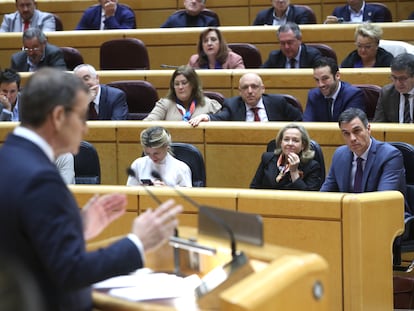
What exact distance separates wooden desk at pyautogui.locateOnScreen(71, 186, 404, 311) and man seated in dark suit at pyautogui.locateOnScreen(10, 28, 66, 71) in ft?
8.84

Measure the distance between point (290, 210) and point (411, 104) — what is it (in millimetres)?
1621

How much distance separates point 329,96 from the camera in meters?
4.44

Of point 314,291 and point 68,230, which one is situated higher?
point 68,230

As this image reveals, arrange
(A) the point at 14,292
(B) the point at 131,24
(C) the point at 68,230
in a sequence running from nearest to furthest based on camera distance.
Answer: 1. (A) the point at 14,292
2. (C) the point at 68,230
3. (B) the point at 131,24

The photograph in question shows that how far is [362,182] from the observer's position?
3518 mm

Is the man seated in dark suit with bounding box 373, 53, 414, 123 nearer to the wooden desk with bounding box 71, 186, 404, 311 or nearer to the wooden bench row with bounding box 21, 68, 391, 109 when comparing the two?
the wooden bench row with bounding box 21, 68, 391, 109

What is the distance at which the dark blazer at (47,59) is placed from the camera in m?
5.41

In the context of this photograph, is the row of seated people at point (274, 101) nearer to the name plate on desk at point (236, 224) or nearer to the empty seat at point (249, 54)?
the empty seat at point (249, 54)

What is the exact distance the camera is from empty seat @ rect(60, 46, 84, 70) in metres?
5.62

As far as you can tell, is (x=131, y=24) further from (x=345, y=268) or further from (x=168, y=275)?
(x=168, y=275)

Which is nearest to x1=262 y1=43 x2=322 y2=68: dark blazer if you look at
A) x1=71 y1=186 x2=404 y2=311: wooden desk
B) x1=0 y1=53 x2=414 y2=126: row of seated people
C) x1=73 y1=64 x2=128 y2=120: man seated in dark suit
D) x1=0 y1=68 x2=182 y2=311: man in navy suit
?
x1=0 y1=53 x2=414 y2=126: row of seated people

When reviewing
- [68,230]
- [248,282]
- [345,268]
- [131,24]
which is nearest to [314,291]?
[248,282]

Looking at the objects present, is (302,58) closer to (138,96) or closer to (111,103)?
(138,96)

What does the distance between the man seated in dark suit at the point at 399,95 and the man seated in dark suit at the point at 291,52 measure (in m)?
0.85
